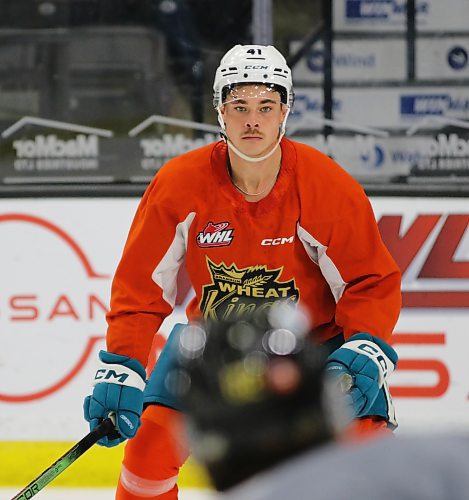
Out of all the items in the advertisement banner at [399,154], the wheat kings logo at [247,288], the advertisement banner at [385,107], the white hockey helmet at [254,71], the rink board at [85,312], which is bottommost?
the rink board at [85,312]

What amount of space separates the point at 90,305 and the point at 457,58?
4.24 feet

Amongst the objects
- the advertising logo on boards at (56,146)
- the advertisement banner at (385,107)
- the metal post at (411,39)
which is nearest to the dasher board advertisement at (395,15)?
the metal post at (411,39)

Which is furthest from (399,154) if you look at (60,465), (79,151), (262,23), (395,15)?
(60,465)

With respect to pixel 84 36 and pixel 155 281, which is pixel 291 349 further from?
pixel 84 36

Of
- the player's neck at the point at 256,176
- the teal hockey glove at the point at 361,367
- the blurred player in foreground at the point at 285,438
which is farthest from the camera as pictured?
the player's neck at the point at 256,176

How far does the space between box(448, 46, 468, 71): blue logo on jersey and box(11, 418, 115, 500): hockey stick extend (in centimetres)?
174

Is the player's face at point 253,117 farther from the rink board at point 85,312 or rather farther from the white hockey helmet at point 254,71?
the rink board at point 85,312

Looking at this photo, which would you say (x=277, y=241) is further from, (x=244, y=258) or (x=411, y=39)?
(x=411, y=39)

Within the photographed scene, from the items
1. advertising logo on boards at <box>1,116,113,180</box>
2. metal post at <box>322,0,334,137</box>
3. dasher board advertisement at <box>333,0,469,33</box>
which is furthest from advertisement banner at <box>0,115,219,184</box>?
dasher board advertisement at <box>333,0,469,33</box>

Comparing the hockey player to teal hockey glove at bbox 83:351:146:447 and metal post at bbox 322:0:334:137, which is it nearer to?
teal hockey glove at bbox 83:351:146:447

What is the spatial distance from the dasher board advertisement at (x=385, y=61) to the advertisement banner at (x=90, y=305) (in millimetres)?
369

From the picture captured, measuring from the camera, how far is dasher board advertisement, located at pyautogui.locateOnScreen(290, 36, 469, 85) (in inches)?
145

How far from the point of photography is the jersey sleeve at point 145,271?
2570mm

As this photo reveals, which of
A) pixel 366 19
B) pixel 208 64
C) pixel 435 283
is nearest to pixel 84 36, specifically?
pixel 208 64
